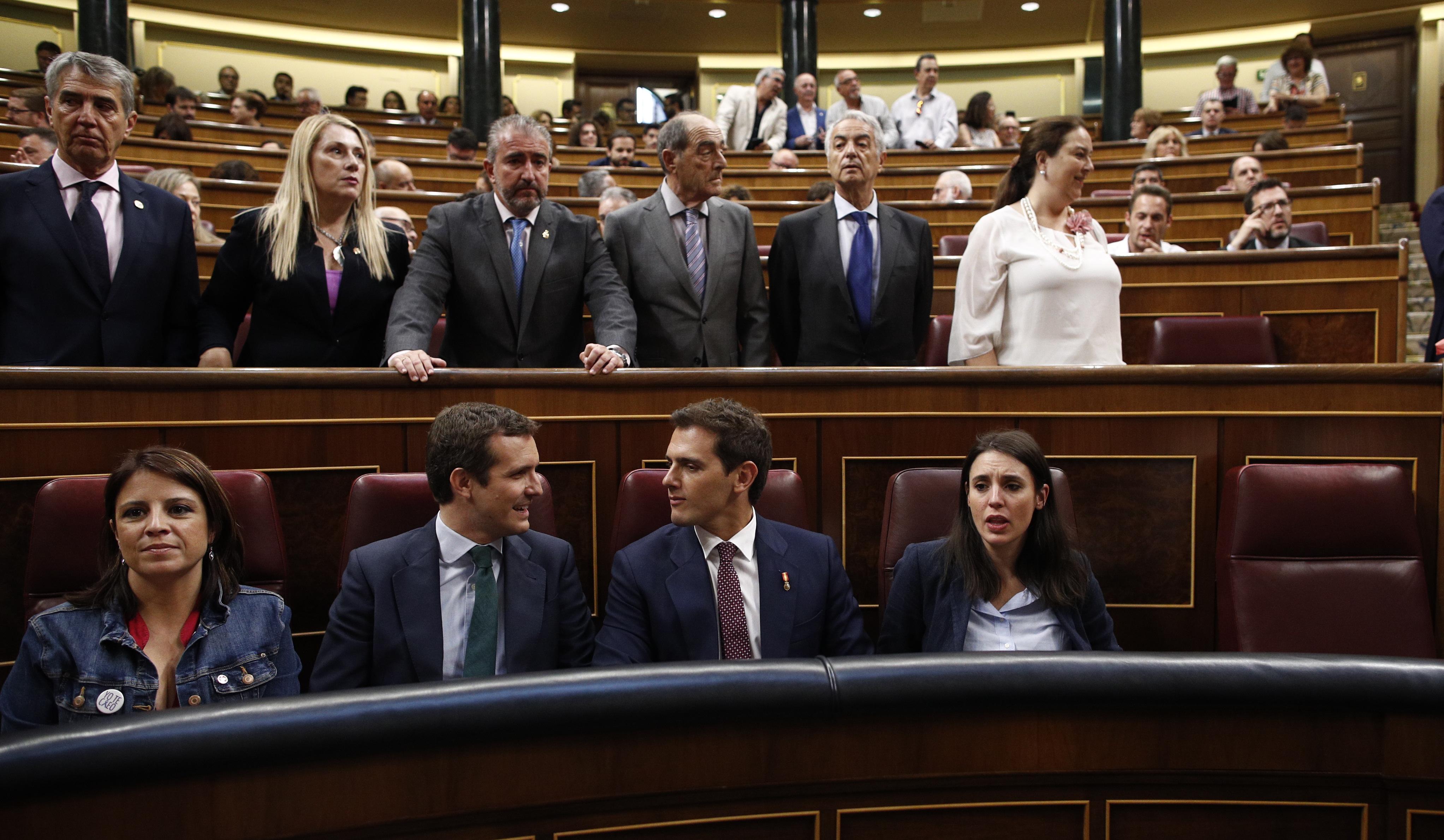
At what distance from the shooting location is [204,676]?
1004 mm

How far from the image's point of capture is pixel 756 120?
5.02m

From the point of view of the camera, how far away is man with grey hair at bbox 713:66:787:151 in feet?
16.3

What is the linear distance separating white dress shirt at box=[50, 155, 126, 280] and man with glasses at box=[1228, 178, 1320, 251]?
8.13ft

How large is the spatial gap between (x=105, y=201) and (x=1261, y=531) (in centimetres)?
176

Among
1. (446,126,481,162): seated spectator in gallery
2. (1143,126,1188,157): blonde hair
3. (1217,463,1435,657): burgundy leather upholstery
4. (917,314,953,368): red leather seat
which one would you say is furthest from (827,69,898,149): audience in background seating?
(1217,463,1435,657): burgundy leather upholstery

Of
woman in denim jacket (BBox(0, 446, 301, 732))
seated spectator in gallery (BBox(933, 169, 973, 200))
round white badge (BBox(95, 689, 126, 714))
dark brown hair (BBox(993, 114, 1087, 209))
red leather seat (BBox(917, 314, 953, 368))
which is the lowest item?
round white badge (BBox(95, 689, 126, 714))

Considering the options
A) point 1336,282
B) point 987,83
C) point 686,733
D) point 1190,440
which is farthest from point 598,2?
point 686,733

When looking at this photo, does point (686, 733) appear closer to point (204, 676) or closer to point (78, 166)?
point (204, 676)

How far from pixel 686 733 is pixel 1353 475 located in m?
1.05

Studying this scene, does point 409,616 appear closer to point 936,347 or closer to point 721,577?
point 721,577

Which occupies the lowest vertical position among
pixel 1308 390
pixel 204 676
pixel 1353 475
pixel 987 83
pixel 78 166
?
pixel 204 676

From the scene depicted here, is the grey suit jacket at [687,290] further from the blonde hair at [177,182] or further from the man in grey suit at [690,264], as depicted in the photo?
the blonde hair at [177,182]

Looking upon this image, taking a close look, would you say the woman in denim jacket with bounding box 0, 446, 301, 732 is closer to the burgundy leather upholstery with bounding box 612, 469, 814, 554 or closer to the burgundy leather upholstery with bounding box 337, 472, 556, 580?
the burgundy leather upholstery with bounding box 337, 472, 556, 580

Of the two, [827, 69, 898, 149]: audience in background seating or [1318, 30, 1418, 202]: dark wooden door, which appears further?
[1318, 30, 1418, 202]: dark wooden door
